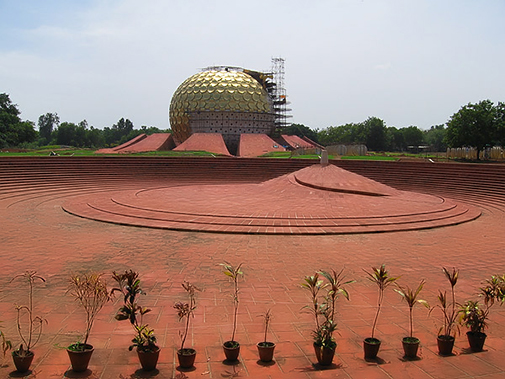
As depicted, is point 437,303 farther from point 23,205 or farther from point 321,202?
point 23,205

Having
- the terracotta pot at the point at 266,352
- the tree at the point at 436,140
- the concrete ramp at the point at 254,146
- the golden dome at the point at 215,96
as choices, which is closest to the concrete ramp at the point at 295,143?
the golden dome at the point at 215,96

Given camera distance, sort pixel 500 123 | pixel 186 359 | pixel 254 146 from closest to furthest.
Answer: pixel 186 359
pixel 500 123
pixel 254 146

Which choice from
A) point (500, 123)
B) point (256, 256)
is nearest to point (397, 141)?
point (500, 123)

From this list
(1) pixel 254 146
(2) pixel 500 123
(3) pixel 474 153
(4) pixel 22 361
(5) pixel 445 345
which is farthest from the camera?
(1) pixel 254 146

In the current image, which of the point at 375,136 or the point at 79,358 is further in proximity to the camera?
the point at 375,136

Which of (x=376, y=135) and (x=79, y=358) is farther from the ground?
(x=376, y=135)

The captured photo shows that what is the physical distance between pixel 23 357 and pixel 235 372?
1499 mm

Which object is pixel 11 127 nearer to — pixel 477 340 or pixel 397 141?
pixel 477 340

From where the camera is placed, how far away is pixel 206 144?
30.7 m

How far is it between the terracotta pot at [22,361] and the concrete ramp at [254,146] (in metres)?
26.8

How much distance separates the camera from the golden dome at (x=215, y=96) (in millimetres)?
34594

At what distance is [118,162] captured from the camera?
20.5m

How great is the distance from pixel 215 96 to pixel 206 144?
6.10m

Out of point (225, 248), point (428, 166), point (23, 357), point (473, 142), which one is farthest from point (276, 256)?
point (473, 142)
